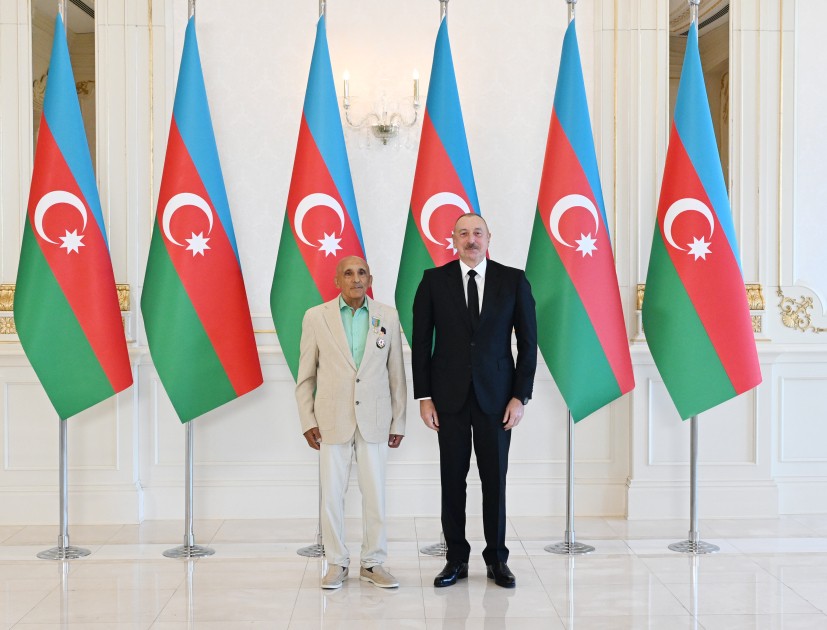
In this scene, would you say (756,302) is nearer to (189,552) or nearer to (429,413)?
(429,413)

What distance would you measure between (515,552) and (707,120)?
2407 mm

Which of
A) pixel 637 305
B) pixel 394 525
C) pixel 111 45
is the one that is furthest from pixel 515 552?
pixel 111 45

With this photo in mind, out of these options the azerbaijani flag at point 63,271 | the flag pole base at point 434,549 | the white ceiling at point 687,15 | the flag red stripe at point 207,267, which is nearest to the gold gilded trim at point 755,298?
the white ceiling at point 687,15

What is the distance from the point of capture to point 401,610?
12.2 ft

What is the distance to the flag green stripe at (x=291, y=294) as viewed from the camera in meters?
4.66

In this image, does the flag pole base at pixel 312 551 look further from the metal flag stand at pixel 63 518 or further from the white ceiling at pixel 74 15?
the white ceiling at pixel 74 15

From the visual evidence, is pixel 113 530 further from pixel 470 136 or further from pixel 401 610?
pixel 470 136

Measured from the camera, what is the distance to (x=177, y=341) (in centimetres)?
466

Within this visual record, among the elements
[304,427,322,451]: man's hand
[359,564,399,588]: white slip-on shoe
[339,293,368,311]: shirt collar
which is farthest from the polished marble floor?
[339,293,368,311]: shirt collar

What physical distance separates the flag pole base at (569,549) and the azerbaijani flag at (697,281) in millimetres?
835

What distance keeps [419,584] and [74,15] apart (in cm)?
371

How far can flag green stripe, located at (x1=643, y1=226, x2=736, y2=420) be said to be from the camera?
471 cm

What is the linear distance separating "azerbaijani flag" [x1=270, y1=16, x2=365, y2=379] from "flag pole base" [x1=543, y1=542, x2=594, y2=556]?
1.60 metres

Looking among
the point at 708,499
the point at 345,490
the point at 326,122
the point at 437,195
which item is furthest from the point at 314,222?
the point at 708,499
